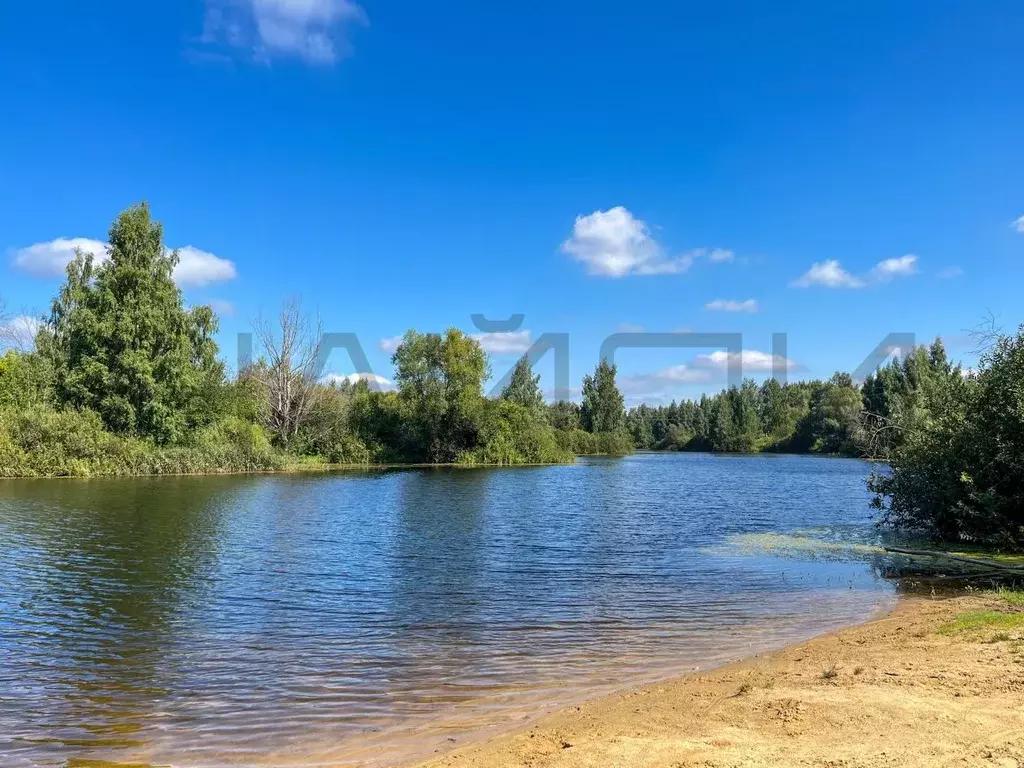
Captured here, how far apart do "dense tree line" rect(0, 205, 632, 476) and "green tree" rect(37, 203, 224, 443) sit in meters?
0.09

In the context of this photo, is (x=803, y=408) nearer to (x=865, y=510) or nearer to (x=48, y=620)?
(x=865, y=510)

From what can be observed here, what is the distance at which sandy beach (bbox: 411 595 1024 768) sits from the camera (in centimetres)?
521

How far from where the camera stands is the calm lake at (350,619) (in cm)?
714

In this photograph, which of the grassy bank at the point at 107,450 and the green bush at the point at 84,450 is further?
the grassy bank at the point at 107,450

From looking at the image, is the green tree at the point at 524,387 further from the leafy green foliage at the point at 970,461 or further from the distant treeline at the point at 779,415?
the leafy green foliage at the point at 970,461

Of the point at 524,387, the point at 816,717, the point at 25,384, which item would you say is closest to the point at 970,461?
the point at 816,717

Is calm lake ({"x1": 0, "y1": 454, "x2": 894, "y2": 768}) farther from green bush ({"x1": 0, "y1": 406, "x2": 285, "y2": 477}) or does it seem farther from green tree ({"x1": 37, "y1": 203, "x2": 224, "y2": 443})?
green tree ({"x1": 37, "y1": 203, "x2": 224, "y2": 443})

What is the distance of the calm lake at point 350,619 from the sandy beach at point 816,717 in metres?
0.90

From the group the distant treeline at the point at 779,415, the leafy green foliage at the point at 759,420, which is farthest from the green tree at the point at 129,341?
the leafy green foliage at the point at 759,420

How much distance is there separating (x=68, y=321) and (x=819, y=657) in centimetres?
5395

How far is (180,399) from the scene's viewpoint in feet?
156

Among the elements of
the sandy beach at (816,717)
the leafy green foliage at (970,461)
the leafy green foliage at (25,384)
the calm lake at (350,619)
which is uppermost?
the leafy green foliage at (25,384)

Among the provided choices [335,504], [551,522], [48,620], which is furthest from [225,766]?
[335,504]

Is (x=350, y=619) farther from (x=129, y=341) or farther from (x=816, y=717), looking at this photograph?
(x=129, y=341)
